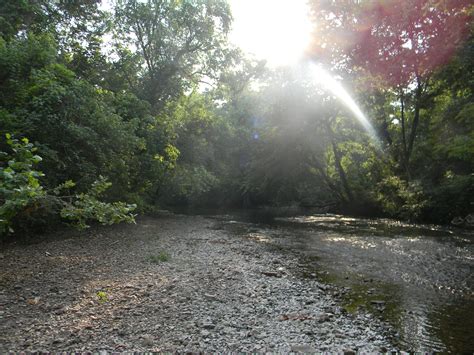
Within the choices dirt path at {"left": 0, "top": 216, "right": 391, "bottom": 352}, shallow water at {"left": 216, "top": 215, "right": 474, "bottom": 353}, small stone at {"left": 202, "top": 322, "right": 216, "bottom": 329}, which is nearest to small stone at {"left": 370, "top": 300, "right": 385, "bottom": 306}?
shallow water at {"left": 216, "top": 215, "right": 474, "bottom": 353}

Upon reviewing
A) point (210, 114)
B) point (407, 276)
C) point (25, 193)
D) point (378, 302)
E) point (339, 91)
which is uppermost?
point (339, 91)

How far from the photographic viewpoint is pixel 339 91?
83.6 feet

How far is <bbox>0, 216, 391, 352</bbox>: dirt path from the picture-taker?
4.81m

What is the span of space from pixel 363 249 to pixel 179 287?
299 inches

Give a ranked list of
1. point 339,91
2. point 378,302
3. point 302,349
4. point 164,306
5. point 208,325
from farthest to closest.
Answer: point 339,91
point 378,302
point 164,306
point 208,325
point 302,349

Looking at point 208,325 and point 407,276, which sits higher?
point 407,276

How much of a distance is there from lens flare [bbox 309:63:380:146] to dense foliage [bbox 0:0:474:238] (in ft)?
2.41

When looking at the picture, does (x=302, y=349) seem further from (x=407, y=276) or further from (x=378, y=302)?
(x=407, y=276)

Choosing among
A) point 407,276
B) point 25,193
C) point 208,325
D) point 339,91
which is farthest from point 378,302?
point 339,91

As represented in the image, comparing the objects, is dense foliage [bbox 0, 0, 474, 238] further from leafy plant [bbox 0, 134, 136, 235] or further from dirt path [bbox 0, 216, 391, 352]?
dirt path [bbox 0, 216, 391, 352]

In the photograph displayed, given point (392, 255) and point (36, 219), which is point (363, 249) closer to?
point (392, 255)

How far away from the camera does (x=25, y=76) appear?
1250 centimetres

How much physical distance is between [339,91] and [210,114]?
11299 millimetres

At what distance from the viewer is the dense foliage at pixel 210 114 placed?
10.2 meters
